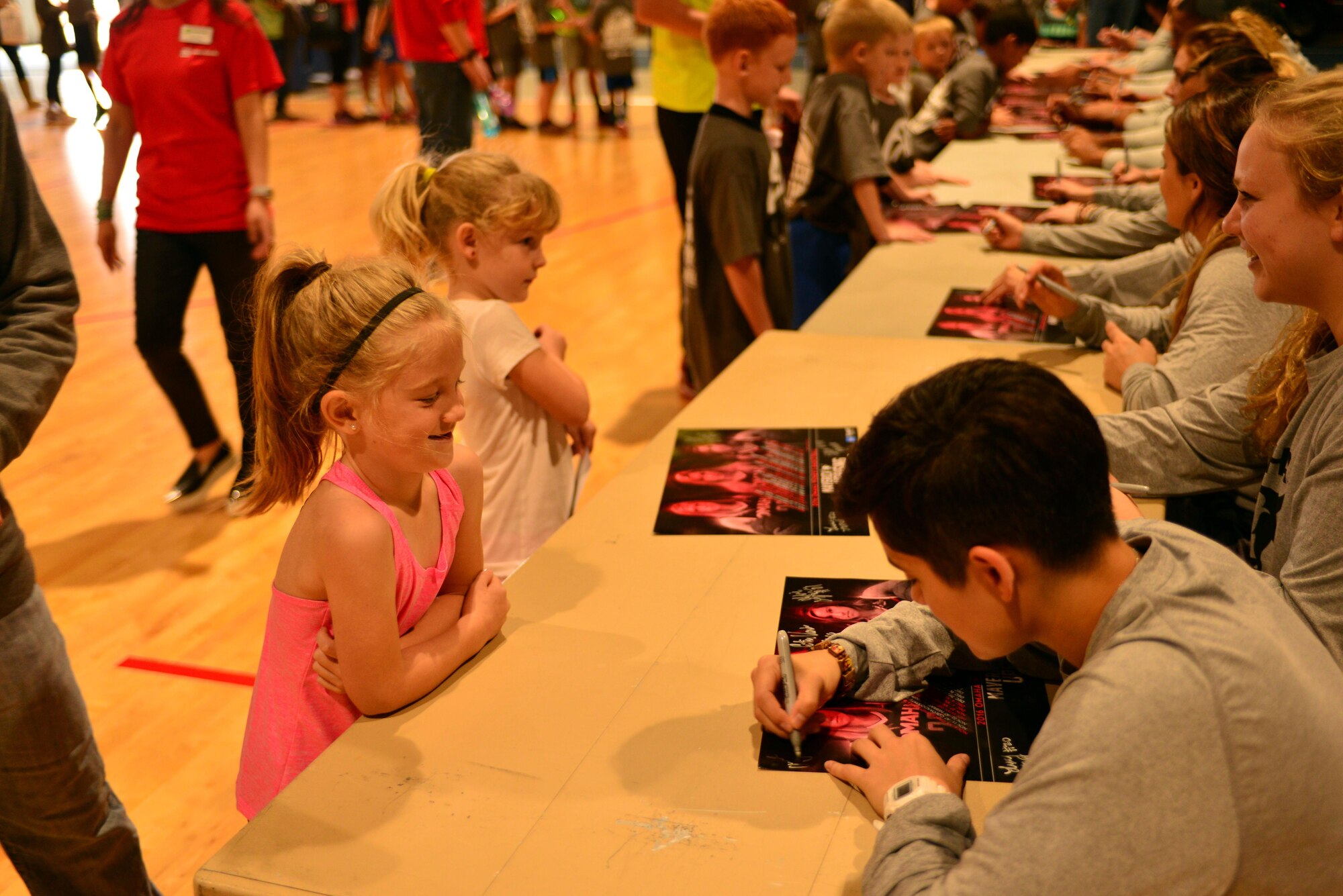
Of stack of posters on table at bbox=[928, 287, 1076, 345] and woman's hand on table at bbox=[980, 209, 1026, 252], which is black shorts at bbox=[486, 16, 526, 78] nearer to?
woman's hand on table at bbox=[980, 209, 1026, 252]

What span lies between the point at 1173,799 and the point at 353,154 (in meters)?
8.46

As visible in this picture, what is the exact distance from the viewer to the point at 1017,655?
126 centimetres

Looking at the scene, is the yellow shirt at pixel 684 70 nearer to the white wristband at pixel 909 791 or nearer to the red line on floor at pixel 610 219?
the red line on floor at pixel 610 219

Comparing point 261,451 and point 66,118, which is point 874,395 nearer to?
point 261,451

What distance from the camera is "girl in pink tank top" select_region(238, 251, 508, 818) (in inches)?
48.8

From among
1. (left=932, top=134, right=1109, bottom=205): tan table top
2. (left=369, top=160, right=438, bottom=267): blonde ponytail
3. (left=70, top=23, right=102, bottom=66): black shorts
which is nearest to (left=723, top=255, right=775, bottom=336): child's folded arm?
(left=932, top=134, right=1109, bottom=205): tan table top

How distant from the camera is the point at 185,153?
2.99 meters

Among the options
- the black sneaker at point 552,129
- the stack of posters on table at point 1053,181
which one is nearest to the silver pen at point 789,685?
the stack of posters on table at point 1053,181

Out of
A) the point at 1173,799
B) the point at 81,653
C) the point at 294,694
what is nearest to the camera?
the point at 1173,799

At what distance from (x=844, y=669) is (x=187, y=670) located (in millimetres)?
1863

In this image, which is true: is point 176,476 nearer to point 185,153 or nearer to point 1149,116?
point 185,153

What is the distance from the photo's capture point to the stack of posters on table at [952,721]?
3.73 ft

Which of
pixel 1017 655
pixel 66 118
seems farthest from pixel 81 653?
pixel 66 118

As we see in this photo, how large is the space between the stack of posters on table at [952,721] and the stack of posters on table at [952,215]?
229 cm
